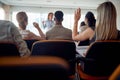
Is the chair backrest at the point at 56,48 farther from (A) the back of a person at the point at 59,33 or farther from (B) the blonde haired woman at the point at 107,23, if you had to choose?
(A) the back of a person at the point at 59,33

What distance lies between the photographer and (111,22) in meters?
2.28

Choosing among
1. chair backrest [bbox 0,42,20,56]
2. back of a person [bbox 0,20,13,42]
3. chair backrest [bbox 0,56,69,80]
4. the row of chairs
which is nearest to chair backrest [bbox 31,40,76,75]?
the row of chairs

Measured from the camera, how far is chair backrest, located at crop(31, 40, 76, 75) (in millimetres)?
2146

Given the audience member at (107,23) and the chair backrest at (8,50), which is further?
the audience member at (107,23)

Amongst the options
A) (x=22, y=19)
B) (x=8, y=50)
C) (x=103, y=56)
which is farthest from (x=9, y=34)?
(x=103, y=56)

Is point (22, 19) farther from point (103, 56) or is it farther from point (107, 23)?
point (103, 56)

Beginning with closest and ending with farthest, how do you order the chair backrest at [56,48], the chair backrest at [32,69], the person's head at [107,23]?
1. the chair backrest at [32,69]
2. the chair backrest at [56,48]
3. the person's head at [107,23]

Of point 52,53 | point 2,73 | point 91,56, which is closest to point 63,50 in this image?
point 52,53

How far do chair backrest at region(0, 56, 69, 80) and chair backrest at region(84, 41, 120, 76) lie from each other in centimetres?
141

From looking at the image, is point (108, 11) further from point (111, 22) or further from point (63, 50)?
point (63, 50)

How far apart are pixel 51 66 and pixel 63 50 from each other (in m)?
1.65

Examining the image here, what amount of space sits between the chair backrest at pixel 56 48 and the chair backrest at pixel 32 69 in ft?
5.02

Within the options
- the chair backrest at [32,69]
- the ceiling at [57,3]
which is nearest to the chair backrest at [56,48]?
the chair backrest at [32,69]

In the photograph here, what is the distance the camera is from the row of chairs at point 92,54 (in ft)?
6.57
